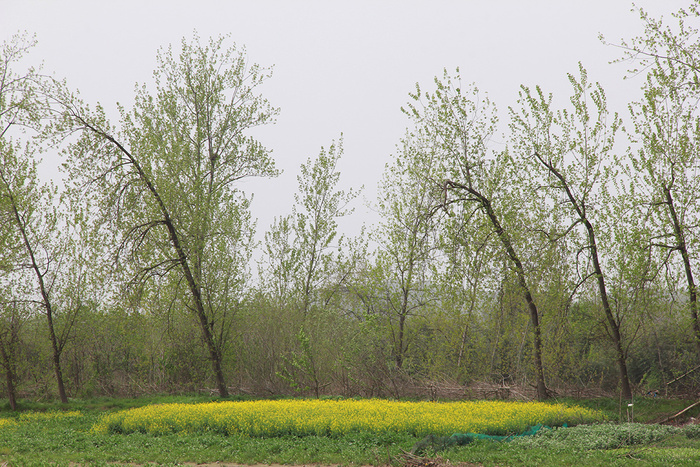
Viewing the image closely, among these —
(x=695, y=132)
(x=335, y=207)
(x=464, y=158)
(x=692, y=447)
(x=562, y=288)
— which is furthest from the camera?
(x=335, y=207)

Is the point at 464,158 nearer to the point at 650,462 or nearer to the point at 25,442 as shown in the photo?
the point at 650,462

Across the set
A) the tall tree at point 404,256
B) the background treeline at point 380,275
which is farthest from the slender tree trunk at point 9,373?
the tall tree at point 404,256

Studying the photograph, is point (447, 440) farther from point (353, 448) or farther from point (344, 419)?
point (344, 419)

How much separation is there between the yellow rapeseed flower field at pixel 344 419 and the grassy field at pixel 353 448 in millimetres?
245

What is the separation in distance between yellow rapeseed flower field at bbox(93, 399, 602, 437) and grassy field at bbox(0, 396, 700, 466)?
0.24 metres

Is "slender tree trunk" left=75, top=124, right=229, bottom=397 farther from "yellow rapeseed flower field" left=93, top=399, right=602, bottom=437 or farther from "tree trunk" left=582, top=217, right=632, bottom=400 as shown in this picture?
"tree trunk" left=582, top=217, right=632, bottom=400

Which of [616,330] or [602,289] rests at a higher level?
[602,289]

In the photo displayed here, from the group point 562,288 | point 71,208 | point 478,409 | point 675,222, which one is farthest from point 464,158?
point 71,208

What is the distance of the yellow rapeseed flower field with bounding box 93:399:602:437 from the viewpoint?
11539 mm

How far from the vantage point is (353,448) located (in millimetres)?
10078

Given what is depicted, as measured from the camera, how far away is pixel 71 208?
2058cm

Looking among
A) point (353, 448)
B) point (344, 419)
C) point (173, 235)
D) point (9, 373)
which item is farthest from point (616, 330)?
point (9, 373)

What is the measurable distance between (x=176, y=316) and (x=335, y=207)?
400 inches

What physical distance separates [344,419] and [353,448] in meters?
1.92
